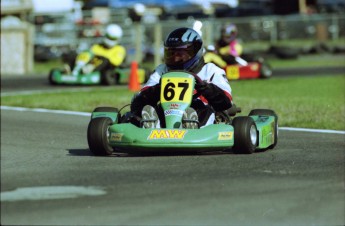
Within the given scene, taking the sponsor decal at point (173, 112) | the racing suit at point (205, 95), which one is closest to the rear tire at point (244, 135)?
the racing suit at point (205, 95)

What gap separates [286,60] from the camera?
103 ft

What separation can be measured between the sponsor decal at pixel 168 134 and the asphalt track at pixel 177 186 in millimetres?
230

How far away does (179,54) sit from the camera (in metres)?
9.94

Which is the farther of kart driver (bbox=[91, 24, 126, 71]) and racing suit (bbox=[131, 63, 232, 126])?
kart driver (bbox=[91, 24, 126, 71])

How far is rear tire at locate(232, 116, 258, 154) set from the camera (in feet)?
30.4

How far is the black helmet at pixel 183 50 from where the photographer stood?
32.5ft

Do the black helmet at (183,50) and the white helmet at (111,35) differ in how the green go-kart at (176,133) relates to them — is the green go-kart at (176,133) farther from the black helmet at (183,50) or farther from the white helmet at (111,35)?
the white helmet at (111,35)

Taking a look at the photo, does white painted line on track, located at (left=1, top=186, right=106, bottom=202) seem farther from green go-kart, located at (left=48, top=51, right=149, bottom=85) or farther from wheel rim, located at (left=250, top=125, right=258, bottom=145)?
green go-kart, located at (left=48, top=51, right=149, bottom=85)

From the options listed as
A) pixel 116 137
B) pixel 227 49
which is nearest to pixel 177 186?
pixel 116 137

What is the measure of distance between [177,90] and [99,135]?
86 cm

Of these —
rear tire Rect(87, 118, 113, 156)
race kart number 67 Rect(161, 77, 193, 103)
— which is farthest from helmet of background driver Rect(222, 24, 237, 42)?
rear tire Rect(87, 118, 113, 156)

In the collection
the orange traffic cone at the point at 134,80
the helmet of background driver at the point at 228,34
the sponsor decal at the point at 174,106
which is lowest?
the orange traffic cone at the point at 134,80

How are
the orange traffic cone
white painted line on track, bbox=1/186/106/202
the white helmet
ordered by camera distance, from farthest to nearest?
the white helmet < the orange traffic cone < white painted line on track, bbox=1/186/106/202

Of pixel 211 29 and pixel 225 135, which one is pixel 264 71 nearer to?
pixel 211 29
